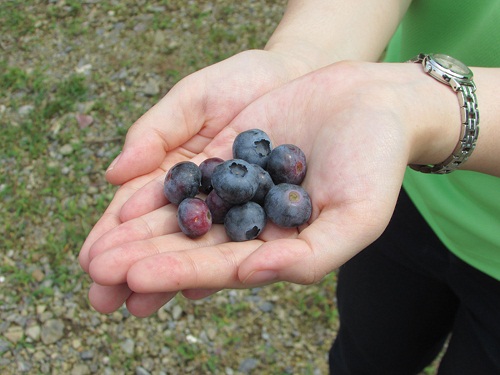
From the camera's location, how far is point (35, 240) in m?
3.57

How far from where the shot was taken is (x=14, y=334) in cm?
312

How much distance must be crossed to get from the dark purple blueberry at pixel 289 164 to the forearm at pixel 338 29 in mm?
463

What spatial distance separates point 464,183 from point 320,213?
1.57ft

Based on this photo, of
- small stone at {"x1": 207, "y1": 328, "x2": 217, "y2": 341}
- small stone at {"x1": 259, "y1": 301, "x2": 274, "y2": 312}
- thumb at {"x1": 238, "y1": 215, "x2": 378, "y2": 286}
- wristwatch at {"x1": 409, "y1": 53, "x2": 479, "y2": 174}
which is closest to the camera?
thumb at {"x1": 238, "y1": 215, "x2": 378, "y2": 286}

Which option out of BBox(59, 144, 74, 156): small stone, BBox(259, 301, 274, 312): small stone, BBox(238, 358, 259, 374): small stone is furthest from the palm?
BBox(59, 144, 74, 156): small stone

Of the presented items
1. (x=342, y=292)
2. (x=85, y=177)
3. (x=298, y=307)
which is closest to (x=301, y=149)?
Answer: (x=342, y=292)

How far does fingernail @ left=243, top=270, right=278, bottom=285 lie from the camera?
1.43m

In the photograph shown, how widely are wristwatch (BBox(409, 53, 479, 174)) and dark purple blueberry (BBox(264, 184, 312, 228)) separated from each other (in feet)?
1.33

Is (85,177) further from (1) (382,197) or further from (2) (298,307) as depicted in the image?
(1) (382,197)

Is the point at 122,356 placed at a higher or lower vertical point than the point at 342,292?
lower

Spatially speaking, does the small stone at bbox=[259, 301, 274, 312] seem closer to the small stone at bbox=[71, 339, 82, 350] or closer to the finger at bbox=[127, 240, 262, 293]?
the small stone at bbox=[71, 339, 82, 350]

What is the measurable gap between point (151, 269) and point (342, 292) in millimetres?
1093

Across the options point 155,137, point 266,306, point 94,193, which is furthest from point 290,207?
point 94,193

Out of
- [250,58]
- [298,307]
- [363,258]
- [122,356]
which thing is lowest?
[122,356]
